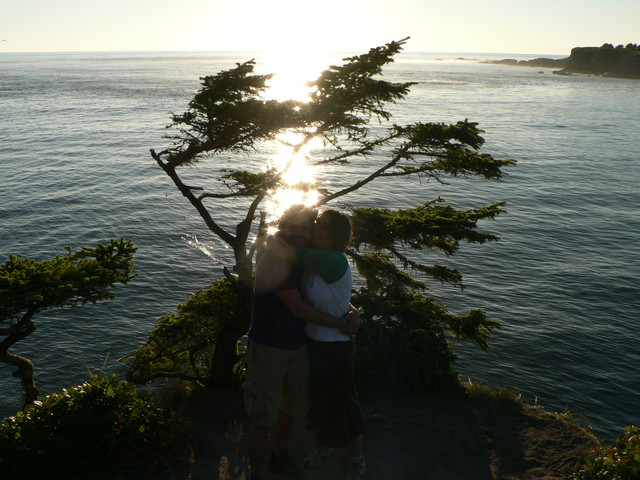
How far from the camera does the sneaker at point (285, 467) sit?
6215 mm

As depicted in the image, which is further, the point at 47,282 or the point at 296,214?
the point at 47,282

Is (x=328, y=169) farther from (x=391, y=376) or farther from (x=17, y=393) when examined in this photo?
(x=391, y=376)

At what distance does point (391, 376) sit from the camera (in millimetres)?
9398

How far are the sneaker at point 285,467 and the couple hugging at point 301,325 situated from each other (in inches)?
21.7

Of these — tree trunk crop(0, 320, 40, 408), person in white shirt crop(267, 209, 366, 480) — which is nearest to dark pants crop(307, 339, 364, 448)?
person in white shirt crop(267, 209, 366, 480)

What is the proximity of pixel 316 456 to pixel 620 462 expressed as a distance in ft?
11.2

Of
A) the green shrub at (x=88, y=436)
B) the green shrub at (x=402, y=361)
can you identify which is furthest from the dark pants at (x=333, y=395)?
the green shrub at (x=402, y=361)

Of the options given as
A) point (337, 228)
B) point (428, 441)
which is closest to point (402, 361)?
point (428, 441)

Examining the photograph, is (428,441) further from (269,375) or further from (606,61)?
(606,61)

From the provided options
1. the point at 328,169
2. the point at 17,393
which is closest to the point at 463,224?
the point at 17,393

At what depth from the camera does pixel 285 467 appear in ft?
20.4

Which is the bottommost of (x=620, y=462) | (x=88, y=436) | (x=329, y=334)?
(x=88, y=436)

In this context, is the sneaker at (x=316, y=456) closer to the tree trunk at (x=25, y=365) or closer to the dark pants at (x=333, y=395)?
the dark pants at (x=333, y=395)

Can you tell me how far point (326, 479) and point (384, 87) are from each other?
24.0 feet
